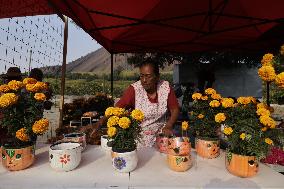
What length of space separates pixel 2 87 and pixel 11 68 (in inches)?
134

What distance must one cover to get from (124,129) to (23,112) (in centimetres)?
64

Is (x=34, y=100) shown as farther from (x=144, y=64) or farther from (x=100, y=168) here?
(x=144, y=64)

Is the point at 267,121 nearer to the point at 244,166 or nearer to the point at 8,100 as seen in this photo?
the point at 244,166

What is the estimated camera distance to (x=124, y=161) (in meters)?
1.50

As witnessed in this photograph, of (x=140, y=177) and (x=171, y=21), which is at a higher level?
(x=171, y=21)

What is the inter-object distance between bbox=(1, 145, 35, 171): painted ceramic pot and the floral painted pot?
58 centimetres

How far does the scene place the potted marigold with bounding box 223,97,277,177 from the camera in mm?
1361

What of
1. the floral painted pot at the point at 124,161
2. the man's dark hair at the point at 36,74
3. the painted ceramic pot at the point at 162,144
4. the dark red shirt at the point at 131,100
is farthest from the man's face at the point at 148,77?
the man's dark hair at the point at 36,74

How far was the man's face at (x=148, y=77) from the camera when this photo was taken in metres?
2.37

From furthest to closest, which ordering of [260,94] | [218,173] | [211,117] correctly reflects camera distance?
[260,94]
[211,117]
[218,173]

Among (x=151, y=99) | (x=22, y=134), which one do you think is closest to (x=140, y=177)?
(x=22, y=134)

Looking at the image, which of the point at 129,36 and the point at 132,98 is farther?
the point at 129,36

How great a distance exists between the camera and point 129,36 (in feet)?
15.5

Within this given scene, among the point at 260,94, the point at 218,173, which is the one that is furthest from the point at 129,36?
the point at 260,94
